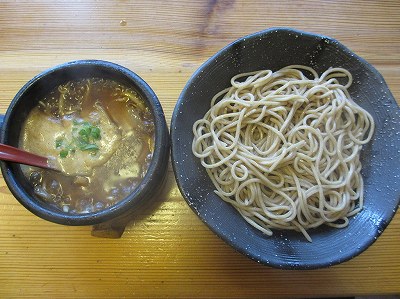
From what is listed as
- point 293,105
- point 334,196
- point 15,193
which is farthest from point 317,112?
point 15,193

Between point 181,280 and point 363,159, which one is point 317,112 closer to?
point 363,159

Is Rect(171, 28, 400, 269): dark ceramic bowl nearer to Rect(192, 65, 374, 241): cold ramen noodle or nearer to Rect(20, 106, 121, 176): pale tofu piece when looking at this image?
Rect(192, 65, 374, 241): cold ramen noodle

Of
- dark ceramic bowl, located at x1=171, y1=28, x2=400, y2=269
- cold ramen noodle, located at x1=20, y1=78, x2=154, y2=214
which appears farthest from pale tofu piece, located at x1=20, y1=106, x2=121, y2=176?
dark ceramic bowl, located at x1=171, y1=28, x2=400, y2=269

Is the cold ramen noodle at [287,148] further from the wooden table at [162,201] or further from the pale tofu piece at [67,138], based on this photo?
the pale tofu piece at [67,138]

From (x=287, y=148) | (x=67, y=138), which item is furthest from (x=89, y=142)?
(x=287, y=148)

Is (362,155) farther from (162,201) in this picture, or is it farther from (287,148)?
(162,201)
